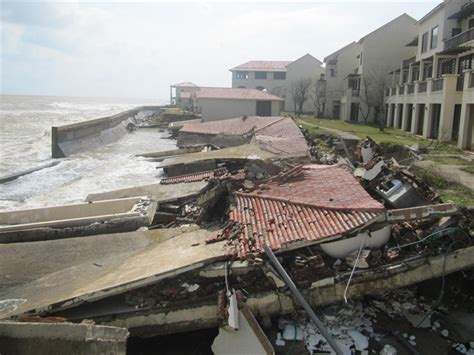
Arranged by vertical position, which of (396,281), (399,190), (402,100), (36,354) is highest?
(402,100)

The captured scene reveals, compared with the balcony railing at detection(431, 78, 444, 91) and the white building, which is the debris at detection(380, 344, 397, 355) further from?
Answer: the white building

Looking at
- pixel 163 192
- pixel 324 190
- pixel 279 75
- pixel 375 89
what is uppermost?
pixel 279 75

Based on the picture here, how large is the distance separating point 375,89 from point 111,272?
42886 mm

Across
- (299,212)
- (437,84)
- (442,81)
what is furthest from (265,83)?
(299,212)

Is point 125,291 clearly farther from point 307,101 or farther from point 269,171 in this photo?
point 307,101

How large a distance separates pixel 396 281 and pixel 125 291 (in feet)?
Result: 15.5

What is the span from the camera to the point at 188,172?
18.5m

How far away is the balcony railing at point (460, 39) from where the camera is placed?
26.1 metres

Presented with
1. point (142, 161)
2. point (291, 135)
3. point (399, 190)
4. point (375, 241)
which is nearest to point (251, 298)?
point (375, 241)

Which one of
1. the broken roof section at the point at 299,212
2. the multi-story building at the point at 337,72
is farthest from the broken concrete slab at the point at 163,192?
the multi-story building at the point at 337,72

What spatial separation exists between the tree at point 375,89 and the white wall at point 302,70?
19.3m

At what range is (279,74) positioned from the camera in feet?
231

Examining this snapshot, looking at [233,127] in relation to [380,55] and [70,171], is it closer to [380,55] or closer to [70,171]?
[70,171]

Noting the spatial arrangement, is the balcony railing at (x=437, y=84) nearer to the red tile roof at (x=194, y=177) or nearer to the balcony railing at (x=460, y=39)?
the balcony railing at (x=460, y=39)
